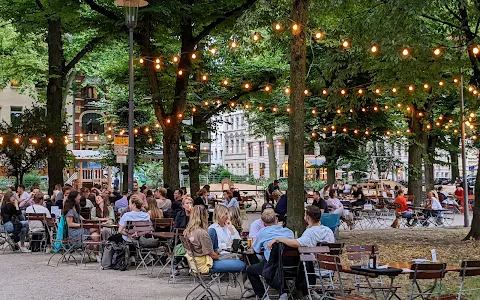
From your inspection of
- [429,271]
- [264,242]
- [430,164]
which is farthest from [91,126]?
[429,271]

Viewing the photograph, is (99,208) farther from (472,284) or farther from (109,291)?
(472,284)

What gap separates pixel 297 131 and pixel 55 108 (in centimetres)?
1353

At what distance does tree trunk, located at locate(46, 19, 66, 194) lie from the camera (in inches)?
995

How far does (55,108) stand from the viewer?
25953mm

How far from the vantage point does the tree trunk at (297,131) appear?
50.1 ft

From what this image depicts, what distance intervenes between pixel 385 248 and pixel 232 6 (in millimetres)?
10249

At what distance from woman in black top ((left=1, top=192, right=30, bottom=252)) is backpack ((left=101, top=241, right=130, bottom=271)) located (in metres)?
4.87

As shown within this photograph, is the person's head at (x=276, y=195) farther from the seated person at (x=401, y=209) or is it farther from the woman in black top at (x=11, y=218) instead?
the woman in black top at (x=11, y=218)

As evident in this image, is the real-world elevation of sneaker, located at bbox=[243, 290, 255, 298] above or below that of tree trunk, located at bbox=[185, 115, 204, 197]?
below

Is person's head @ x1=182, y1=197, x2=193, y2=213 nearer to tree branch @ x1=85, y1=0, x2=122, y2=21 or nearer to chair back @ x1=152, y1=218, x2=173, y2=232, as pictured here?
chair back @ x1=152, y1=218, x2=173, y2=232

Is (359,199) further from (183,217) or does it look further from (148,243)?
(148,243)

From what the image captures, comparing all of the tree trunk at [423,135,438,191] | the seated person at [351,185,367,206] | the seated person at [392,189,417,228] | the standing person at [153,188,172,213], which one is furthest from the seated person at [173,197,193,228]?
the tree trunk at [423,135,438,191]

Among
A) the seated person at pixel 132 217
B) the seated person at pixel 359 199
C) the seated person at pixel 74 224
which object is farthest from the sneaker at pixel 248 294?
the seated person at pixel 359 199

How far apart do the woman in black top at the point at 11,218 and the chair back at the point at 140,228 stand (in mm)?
5814
